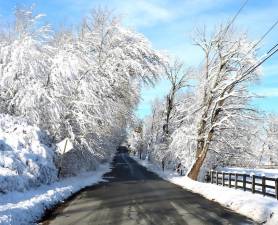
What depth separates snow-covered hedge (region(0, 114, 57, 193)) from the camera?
15641mm

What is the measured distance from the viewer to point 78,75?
26.8 meters

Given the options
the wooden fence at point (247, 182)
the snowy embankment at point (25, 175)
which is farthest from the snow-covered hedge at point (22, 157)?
the wooden fence at point (247, 182)

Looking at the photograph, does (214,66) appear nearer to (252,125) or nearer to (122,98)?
(252,125)

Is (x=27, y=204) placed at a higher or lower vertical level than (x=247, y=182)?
lower

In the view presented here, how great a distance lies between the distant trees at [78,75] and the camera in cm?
2444

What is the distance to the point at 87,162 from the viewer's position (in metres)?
30.7

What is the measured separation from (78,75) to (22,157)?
32.3 feet

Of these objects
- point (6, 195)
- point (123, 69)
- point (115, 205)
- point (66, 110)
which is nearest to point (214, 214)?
point (115, 205)

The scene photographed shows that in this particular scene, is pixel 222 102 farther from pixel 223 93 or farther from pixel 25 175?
pixel 25 175

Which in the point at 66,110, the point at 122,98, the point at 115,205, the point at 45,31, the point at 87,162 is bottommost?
the point at 115,205

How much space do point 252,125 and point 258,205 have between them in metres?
20.3

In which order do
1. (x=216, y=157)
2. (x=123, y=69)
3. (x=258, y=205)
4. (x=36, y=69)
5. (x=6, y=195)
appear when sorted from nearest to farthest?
1. (x=6, y=195)
2. (x=258, y=205)
3. (x=36, y=69)
4. (x=123, y=69)
5. (x=216, y=157)

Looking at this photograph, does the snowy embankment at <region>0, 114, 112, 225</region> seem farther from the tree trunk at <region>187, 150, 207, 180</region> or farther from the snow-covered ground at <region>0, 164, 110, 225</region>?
the tree trunk at <region>187, 150, 207, 180</region>

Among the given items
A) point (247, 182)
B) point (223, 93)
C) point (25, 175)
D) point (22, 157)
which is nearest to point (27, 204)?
point (25, 175)
